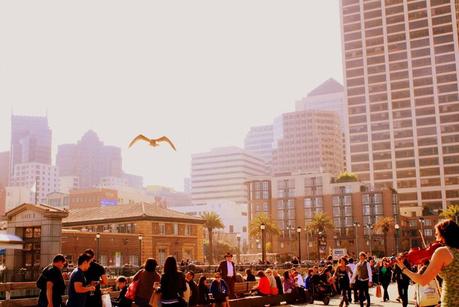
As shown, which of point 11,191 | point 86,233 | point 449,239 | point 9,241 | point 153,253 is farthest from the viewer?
point 11,191

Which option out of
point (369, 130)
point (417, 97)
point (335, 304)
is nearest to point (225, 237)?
point (369, 130)

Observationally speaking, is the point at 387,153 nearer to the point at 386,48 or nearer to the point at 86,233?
the point at 386,48

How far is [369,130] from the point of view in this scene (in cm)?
14275

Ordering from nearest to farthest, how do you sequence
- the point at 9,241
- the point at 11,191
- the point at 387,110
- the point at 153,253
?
1. the point at 9,241
2. the point at 153,253
3. the point at 387,110
4. the point at 11,191

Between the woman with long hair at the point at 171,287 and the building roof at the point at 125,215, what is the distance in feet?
161

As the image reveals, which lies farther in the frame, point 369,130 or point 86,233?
point 369,130

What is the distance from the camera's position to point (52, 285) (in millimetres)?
9820

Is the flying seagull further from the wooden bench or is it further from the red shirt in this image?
the red shirt

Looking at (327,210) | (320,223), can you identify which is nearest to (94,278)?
(320,223)

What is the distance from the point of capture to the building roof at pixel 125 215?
59.2m

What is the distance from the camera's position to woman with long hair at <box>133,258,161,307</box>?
1040 centimetres

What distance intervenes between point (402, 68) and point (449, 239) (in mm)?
142454

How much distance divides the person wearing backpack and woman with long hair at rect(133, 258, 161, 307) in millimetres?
1426

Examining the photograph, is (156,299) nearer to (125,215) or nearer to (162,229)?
(162,229)
